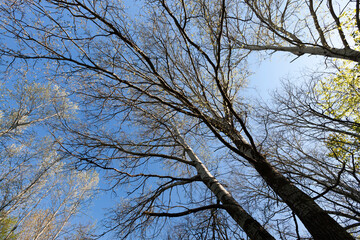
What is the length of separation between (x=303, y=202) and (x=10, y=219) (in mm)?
13383

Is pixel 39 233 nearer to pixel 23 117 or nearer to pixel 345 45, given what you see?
pixel 23 117

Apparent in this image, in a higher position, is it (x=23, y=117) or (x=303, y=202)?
(x=23, y=117)

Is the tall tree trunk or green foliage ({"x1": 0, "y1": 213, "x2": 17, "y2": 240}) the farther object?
green foliage ({"x1": 0, "y1": 213, "x2": 17, "y2": 240})

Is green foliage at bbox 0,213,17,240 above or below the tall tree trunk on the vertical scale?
above

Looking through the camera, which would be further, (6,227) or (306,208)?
(6,227)

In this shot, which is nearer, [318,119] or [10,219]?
[318,119]

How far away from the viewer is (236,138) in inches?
98.4

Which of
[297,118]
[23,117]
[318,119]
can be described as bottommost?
[318,119]

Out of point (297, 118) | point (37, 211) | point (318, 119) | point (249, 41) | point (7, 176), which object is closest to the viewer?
point (318, 119)

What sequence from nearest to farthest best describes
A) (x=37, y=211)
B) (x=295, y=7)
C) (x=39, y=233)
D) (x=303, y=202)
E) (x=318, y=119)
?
(x=303, y=202) → (x=318, y=119) → (x=295, y=7) → (x=39, y=233) → (x=37, y=211)

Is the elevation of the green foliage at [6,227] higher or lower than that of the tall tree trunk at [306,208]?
higher

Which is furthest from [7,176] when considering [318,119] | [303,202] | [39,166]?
[318,119]

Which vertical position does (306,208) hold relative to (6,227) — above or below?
below

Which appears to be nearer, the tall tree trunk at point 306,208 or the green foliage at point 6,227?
the tall tree trunk at point 306,208
